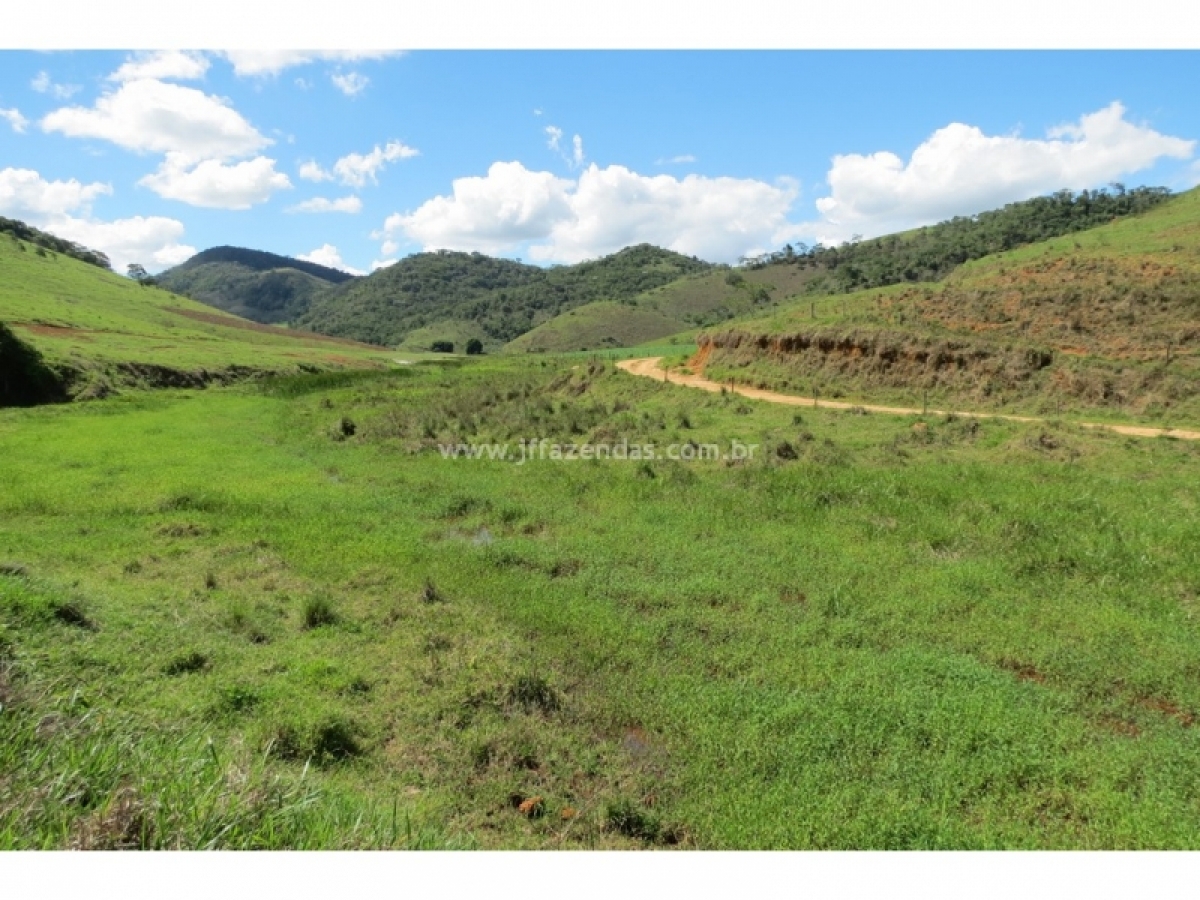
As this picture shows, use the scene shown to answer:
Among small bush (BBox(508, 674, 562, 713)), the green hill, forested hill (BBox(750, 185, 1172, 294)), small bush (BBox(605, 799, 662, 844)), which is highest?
forested hill (BBox(750, 185, 1172, 294))

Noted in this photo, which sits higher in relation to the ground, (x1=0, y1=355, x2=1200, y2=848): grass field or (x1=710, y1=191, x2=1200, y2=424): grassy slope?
(x1=710, y1=191, x2=1200, y2=424): grassy slope

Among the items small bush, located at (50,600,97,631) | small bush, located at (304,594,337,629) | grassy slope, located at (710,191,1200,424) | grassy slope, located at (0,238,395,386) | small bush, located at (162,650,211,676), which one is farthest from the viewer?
grassy slope, located at (0,238,395,386)

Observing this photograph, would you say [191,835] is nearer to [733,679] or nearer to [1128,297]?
[733,679]

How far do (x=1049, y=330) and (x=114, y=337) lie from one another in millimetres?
64356

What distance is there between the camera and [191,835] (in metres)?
3.68

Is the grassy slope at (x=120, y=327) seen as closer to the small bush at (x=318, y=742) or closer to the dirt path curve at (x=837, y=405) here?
the dirt path curve at (x=837, y=405)

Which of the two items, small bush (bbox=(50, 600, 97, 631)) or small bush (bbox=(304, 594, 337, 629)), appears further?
small bush (bbox=(304, 594, 337, 629))

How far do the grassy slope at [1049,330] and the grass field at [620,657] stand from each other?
24.8 feet

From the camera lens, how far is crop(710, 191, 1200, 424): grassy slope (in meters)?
24.8

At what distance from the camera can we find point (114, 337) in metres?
53.4

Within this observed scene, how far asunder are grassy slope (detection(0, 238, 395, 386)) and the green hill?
13 centimetres

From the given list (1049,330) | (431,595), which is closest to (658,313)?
(1049,330)

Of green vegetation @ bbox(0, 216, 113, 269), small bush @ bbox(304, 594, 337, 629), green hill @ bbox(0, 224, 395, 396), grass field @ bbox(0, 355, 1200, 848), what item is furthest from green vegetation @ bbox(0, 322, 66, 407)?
green vegetation @ bbox(0, 216, 113, 269)

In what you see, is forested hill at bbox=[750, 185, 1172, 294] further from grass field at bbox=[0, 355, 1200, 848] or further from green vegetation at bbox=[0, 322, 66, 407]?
green vegetation at bbox=[0, 322, 66, 407]
